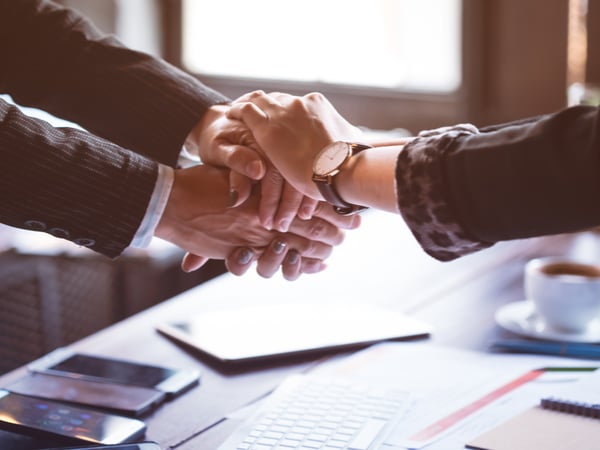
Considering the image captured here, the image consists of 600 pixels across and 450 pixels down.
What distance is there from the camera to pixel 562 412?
2.98 ft

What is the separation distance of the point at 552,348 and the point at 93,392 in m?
0.58

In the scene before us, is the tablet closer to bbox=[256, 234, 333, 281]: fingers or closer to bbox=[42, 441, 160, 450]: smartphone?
bbox=[256, 234, 333, 281]: fingers

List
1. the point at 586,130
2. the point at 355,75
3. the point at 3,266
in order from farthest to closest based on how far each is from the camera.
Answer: the point at 355,75 < the point at 3,266 < the point at 586,130

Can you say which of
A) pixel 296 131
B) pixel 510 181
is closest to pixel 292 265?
pixel 296 131

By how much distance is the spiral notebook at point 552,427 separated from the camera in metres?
0.84

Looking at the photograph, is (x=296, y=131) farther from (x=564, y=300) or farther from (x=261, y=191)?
(x=564, y=300)

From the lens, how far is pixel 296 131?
1.23 meters

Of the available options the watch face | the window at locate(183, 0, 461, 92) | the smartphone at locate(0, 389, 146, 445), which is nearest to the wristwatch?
the watch face

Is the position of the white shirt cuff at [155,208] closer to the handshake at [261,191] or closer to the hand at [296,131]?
the handshake at [261,191]

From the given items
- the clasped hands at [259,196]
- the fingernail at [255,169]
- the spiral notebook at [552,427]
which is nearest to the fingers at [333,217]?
the clasped hands at [259,196]

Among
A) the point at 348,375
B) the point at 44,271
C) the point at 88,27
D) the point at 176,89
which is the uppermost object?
the point at 88,27

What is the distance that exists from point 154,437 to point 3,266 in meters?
1.79

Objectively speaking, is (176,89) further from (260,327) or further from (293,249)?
(260,327)

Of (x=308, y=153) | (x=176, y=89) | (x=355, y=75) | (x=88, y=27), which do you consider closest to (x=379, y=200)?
(x=308, y=153)
